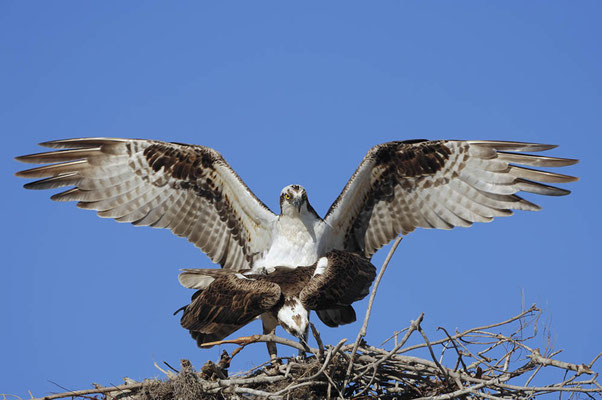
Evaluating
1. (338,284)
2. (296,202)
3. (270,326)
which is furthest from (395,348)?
(296,202)

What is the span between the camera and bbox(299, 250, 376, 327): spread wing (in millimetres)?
8125

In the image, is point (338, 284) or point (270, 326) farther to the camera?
point (270, 326)

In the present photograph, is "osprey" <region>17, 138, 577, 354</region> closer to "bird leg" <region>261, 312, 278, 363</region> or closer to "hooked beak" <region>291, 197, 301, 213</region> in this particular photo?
"hooked beak" <region>291, 197, 301, 213</region>

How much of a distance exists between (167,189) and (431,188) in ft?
10.4

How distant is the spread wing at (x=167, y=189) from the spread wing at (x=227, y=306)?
1595 millimetres

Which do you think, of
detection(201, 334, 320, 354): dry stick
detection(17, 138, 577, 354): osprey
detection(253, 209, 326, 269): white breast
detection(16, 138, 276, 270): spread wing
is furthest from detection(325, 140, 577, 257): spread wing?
detection(201, 334, 320, 354): dry stick

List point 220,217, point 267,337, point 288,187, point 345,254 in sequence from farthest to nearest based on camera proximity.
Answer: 1. point 220,217
2. point 288,187
3. point 345,254
4. point 267,337

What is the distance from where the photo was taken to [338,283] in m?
8.26

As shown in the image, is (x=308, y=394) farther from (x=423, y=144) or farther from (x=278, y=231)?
(x=423, y=144)

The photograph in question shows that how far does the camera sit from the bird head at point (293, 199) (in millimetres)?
9227

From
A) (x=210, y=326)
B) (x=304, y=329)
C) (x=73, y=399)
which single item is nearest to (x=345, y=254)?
(x=304, y=329)

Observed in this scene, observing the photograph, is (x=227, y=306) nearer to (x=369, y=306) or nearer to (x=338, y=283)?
(x=338, y=283)

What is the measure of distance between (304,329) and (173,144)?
300 centimetres

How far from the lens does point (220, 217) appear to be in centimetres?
1004
